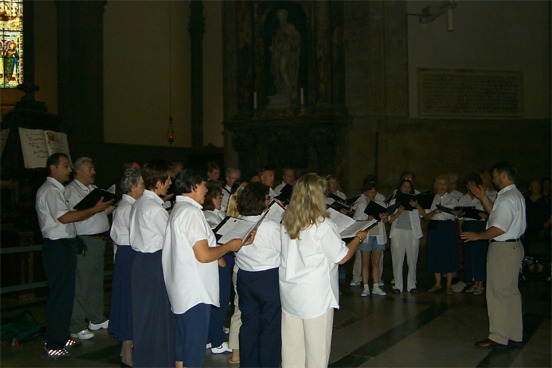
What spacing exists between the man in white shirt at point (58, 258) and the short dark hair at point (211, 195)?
877 mm

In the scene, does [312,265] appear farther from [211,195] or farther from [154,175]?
[211,195]

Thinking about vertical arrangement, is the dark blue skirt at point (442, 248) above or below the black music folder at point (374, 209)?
below

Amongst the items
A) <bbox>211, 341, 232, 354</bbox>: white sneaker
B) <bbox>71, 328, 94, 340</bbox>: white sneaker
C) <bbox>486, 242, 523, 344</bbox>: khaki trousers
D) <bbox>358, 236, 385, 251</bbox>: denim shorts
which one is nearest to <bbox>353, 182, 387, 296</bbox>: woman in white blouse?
<bbox>358, 236, 385, 251</bbox>: denim shorts

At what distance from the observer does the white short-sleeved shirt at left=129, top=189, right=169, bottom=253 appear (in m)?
4.74

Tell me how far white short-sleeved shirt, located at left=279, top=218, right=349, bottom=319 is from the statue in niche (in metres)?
10.3

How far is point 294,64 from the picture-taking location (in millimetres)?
14383

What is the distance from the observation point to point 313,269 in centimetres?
429

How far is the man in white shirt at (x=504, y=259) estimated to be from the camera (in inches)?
235

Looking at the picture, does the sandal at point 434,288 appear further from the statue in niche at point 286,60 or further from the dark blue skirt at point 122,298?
the statue in niche at point 286,60

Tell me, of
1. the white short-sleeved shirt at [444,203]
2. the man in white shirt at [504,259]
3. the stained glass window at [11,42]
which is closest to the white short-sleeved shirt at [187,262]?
the man in white shirt at [504,259]

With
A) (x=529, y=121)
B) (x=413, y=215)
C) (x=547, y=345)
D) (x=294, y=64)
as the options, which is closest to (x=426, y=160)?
(x=529, y=121)

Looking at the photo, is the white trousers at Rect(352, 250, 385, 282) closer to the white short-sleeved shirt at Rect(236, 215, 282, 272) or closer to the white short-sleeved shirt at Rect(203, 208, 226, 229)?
the white short-sleeved shirt at Rect(203, 208, 226, 229)

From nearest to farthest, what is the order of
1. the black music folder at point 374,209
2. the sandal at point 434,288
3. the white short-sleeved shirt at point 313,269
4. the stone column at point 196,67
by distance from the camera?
the white short-sleeved shirt at point 313,269
the black music folder at point 374,209
the sandal at point 434,288
the stone column at point 196,67

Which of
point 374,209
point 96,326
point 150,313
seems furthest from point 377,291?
point 150,313
